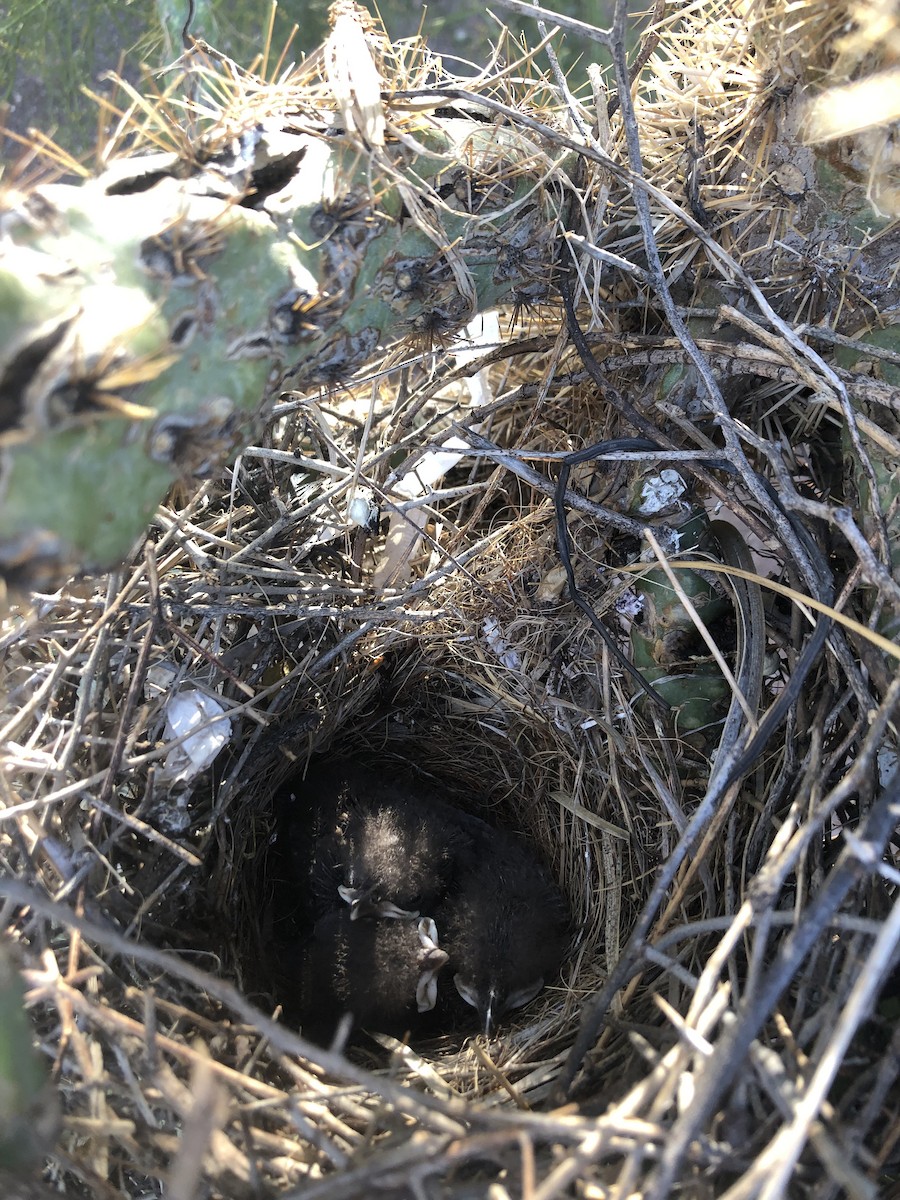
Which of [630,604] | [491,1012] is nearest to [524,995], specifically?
[491,1012]

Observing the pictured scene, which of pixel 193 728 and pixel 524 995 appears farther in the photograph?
pixel 524 995

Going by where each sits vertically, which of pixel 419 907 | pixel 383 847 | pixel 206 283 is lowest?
pixel 419 907

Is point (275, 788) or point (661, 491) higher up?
point (661, 491)

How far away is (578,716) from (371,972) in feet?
2.14

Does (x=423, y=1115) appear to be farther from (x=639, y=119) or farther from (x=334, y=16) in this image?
(x=639, y=119)

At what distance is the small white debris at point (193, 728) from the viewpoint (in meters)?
1.31

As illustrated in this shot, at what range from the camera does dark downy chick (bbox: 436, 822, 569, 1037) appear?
5.44 ft

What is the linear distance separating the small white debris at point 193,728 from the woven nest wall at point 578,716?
0.01 metres

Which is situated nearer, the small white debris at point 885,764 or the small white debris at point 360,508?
the small white debris at point 885,764

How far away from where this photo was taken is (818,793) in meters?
1.04

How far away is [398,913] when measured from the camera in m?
1.79

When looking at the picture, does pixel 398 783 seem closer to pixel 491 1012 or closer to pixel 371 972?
pixel 371 972

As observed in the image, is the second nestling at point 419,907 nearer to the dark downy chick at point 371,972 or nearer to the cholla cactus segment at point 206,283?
Result: the dark downy chick at point 371,972

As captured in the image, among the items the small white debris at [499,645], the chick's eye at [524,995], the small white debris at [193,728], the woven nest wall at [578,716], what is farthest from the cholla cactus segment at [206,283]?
the chick's eye at [524,995]
